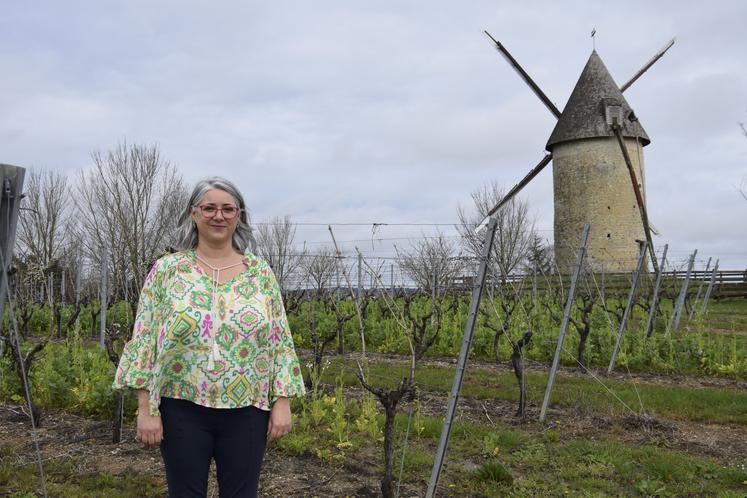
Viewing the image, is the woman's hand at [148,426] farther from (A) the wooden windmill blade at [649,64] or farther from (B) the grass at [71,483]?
(A) the wooden windmill blade at [649,64]

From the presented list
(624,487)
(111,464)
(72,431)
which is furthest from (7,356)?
(624,487)

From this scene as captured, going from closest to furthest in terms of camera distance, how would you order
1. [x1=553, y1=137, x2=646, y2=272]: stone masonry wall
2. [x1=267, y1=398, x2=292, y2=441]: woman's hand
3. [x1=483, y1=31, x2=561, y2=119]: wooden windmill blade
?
[x1=267, y1=398, x2=292, y2=441]: woman's hand
[x1=553, y1=137, x2=646, y2=272]: stone masonry wall
[x1=483, y1=31, x2=561, y2=119]: wooden windmill blade

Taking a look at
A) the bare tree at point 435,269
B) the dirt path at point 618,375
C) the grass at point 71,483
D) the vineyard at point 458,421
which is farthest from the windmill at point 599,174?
the grass at point 71,483

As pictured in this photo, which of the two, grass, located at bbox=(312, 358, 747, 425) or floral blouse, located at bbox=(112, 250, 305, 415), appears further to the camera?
grass, located at bbox=(312, 358, 747, 425)

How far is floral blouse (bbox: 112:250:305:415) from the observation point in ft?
6.52

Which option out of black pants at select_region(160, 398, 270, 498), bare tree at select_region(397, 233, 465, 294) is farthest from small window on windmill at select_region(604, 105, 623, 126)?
black pants at select_region(160, 398, 270, 498)

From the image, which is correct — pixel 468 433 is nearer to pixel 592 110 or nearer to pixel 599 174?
pixel 599 174

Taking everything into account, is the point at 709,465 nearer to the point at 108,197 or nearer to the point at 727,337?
the point at 727,337

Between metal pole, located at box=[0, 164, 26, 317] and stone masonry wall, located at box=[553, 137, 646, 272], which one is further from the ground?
stone masonry wall, located at box=[553, 137, 646, 272]

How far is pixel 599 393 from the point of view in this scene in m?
6.38

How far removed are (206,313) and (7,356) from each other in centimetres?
566

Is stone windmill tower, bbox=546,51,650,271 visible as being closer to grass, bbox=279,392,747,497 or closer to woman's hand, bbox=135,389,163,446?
grass, bbox=279,392,747,497

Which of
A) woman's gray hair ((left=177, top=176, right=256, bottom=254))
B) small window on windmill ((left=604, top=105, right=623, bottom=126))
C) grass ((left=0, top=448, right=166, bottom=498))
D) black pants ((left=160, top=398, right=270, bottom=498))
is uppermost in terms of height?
small window on windmill ((left=604, top=105, right=623, bottom=126))

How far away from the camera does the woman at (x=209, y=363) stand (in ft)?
6.53
